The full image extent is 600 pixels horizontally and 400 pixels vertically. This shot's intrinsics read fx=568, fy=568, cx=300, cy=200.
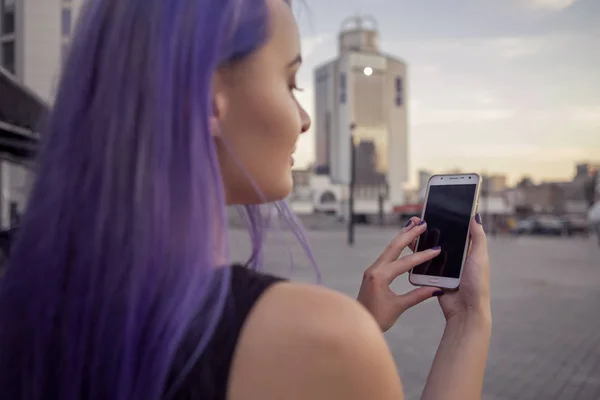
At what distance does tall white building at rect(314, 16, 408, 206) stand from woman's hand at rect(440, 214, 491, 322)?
328 ft

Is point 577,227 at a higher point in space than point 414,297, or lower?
lower

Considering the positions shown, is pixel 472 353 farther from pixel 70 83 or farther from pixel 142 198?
pixel 70 83

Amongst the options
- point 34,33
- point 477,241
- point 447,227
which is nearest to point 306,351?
point 477,241

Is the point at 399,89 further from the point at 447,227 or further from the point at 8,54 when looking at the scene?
the point at 447,227

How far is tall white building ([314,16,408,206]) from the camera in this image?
10131 cm

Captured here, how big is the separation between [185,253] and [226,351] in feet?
0.52

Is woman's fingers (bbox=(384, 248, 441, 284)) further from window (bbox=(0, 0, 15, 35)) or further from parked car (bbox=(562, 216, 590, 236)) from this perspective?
parked car (bbox=(562, 216, 590, 236))

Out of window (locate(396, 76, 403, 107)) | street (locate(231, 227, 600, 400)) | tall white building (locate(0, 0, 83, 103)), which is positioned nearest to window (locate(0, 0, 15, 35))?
tall white building (locate(0, 0, 83, 103))

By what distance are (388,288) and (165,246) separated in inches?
26.5

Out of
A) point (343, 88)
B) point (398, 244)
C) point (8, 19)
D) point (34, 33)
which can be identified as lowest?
point (398, 244)

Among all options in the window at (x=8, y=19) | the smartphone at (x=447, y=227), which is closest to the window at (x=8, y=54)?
the window at (x=8, y=19)

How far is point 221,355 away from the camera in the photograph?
779 mm

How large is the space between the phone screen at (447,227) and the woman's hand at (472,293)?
69 mm

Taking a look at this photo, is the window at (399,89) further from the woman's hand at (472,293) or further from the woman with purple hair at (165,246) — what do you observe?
the woman with purple hair at (165,246)
